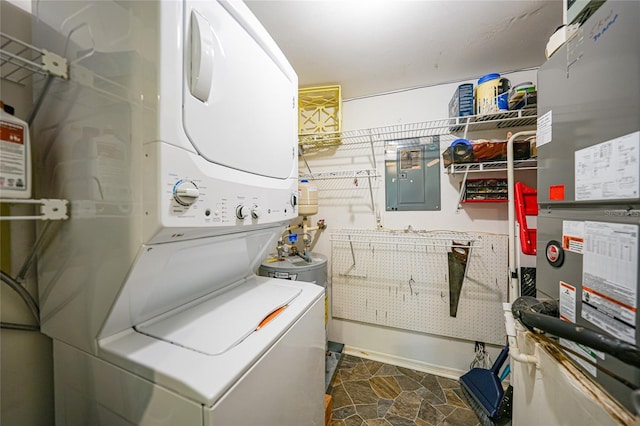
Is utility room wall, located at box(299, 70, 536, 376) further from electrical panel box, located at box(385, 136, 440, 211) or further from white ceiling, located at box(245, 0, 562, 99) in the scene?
white ceiling, located at box(245, 0, 562, 99)

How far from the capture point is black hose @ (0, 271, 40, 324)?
715mm

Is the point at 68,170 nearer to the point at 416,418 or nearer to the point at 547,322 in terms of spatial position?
the point at 547,322

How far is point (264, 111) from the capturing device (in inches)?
35.3

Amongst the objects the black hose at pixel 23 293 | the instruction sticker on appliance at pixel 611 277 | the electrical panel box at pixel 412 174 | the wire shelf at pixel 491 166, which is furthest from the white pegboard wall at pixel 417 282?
the black hose at pixel 23 293

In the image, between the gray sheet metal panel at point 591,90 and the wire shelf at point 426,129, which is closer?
the gray sheet metal panel at point 591,90

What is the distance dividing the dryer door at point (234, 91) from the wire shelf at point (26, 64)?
0.41 m

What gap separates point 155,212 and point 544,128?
4.42ft

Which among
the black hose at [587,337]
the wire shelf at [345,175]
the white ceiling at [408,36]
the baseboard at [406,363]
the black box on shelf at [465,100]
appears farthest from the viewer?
the wire shelf at [345,175]

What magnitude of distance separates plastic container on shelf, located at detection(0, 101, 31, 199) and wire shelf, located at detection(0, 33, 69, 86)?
6.1 inches

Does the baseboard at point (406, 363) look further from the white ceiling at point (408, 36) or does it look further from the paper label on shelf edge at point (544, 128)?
the white ceiling at point (408, 36)

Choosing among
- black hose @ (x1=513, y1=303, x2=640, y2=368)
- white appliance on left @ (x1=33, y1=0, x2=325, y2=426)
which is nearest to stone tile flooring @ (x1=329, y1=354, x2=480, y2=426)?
white appliance on left @ (x1=33, y1=0, x2=325, y2=426)

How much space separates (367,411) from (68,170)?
2185 mm

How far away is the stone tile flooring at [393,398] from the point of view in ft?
5.13

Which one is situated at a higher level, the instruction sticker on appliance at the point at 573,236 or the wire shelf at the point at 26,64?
the wire shelf at the point at 26,64
